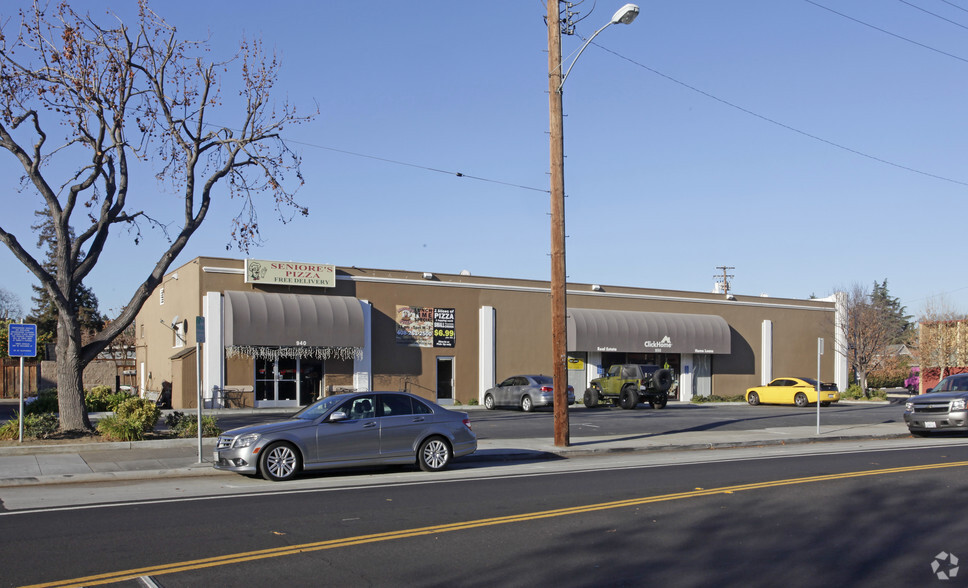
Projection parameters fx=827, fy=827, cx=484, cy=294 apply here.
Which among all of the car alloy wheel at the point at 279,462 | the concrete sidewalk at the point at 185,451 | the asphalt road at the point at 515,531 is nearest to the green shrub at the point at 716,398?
the concrete sidewalk at the point at 185,451

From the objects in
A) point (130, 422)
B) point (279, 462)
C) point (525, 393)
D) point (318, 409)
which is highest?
point (318, 409)

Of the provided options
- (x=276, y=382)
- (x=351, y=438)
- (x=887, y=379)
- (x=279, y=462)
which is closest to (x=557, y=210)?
(x=351, y=438)

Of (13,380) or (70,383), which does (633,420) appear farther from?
(13,380)

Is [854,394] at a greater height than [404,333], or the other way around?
[404,333]

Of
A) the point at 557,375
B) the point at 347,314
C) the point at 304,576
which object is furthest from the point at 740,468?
the point at 347,314

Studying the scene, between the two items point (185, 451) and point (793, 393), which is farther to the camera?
point (793, 393)

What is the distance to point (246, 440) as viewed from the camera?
1286 cm

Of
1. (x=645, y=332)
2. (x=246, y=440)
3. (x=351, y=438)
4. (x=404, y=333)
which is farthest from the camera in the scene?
(x=645, y=332)

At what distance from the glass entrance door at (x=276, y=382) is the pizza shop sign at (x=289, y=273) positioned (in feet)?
10.2

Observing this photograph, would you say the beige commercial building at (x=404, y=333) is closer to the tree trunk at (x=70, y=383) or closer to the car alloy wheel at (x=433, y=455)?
the tree trunk at (x=70, y=383)

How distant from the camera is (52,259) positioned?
196ft

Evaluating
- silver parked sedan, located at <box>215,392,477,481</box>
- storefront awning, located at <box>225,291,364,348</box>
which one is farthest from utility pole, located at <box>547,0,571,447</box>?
storefront awning, located at <box>225,291,364,348</box>

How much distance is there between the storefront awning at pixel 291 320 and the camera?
30578mm

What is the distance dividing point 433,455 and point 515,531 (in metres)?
5.56
